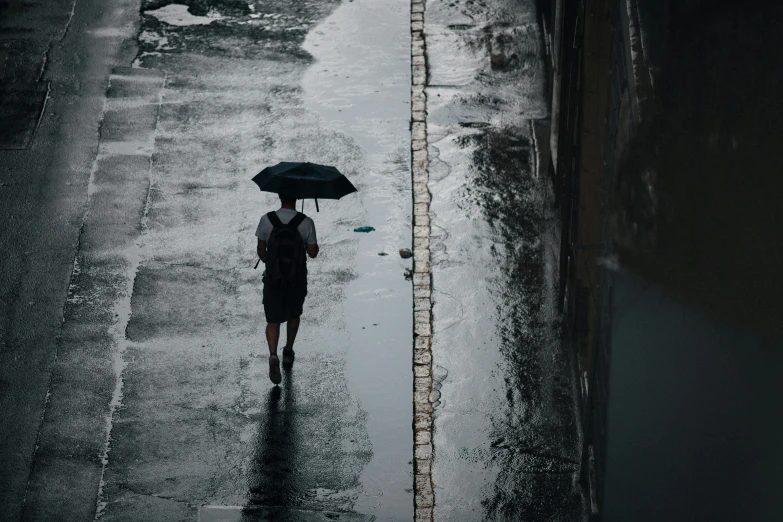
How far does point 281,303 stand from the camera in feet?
35.4

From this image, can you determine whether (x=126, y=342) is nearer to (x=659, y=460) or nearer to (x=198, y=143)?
(x=198, y=143)

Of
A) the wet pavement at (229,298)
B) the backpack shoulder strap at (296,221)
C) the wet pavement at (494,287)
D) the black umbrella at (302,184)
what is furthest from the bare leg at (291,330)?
the wet pavement at (494,287)

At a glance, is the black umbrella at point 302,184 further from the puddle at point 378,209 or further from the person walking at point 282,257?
the puddle at point 378,209

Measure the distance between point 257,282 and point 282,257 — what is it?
194 centimetres

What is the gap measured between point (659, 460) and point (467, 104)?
343 inches

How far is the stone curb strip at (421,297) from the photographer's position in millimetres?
10055

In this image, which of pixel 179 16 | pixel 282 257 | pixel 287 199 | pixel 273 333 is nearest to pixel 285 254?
pixel 282 257

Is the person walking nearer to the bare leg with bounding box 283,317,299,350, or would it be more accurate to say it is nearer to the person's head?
the person's head

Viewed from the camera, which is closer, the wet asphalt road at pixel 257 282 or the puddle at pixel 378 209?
the wet asphalt road at pixel 257 282

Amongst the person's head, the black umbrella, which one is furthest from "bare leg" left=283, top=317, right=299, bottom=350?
the black umbrella

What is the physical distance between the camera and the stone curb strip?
10055 millimetres

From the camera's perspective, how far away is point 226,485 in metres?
9.91

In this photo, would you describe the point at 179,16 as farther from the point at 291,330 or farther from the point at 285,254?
the point at 285,254

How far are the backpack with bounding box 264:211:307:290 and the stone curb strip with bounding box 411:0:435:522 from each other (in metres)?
1.54
